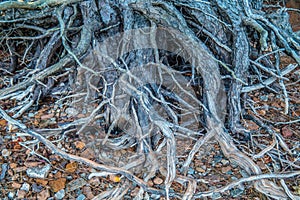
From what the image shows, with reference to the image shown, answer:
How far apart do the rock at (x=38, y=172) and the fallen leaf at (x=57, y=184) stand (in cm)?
4

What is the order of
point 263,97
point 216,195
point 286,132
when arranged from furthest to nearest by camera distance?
point 263,97 → point 286,132 → point 216,195

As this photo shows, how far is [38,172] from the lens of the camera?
127 cm

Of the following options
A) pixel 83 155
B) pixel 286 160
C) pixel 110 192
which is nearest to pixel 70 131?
pixel 83 155

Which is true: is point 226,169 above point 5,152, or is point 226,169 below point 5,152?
below

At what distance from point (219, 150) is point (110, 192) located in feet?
1.52

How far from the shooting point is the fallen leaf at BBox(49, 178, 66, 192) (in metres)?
1.22

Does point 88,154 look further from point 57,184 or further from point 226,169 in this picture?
point 226,169

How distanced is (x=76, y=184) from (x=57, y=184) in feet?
0.21

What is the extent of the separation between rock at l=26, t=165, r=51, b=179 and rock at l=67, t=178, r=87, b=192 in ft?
0.34

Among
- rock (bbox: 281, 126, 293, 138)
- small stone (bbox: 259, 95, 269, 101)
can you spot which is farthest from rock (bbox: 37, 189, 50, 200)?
small stone (bbox: 259, 95, 269, 101)

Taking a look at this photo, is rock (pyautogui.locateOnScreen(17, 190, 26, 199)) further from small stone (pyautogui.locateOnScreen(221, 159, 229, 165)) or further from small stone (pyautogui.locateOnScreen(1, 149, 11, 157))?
small stone (pyautogui.locateOnScreen(221, 159, 229, 165))

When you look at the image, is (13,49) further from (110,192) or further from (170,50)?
(110,192)

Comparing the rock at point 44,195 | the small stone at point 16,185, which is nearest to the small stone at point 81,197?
the rock at point 44,195

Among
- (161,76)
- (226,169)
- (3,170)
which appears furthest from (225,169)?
(3,170)
